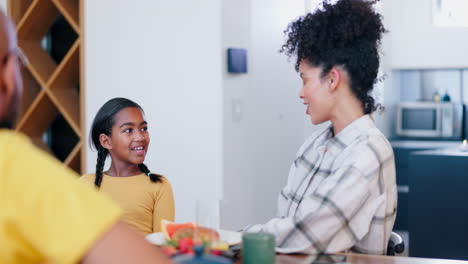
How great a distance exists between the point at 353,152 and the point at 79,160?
203 centimetres

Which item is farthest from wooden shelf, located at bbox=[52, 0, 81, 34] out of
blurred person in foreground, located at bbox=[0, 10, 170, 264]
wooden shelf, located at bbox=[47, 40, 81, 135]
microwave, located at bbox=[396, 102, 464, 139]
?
blurred person in foreground, located at bbox=[0, 10, 170, 264]

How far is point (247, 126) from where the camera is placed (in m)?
3.04

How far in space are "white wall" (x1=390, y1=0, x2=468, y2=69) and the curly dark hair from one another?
9.18 feet

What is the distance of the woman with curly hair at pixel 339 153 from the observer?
152 centimetres

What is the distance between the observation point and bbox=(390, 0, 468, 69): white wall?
4426 millimetres

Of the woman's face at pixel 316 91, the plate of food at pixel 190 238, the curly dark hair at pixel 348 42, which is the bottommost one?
the plate of food at pixel 190 238

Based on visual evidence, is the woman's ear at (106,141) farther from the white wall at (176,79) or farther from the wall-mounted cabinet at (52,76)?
the wall-mounted cabinet at (52,76)

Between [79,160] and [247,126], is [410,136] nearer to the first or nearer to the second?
[247,126]

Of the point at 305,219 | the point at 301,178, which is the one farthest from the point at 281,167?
the point at 305,219

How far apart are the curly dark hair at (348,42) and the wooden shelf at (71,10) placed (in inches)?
66.6

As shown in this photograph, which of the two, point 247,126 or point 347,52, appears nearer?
point 347,52

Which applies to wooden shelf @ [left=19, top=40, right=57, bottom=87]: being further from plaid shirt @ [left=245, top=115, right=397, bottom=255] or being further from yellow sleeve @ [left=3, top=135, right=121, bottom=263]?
yellow sleeve @ [left=3, top=135, right=121, bottom=263]

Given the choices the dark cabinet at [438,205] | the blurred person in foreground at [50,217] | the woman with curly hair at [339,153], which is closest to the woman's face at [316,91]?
the woman with curly hair at [339,153]

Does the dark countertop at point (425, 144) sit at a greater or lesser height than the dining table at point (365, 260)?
lesser
